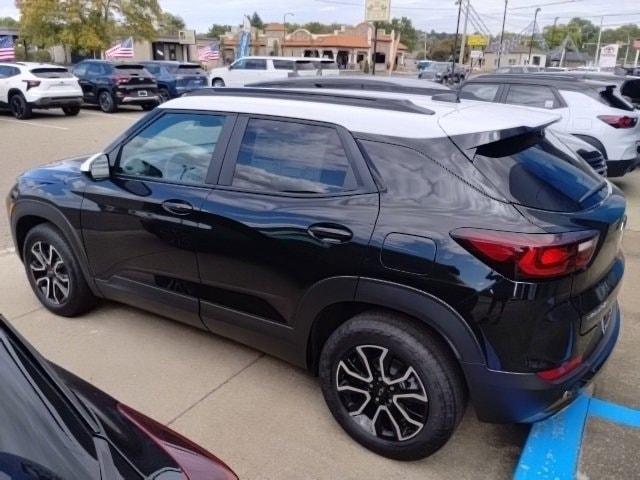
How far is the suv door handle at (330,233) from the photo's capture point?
8.47ft

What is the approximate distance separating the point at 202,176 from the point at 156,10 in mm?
34937

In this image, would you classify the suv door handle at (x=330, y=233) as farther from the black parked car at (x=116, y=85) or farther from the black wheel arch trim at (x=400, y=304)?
the black parked car at (x=116, y=85)

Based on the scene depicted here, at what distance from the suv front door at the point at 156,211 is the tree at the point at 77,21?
99.6 feet

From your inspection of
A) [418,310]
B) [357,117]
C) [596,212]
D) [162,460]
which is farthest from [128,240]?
[596,212]

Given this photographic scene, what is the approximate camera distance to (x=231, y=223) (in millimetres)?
2977

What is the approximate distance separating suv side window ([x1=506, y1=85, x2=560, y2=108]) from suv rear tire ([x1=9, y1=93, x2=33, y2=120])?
1355cm

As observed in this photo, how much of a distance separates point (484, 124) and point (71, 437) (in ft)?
7.06

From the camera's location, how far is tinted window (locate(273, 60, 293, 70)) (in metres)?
21.6

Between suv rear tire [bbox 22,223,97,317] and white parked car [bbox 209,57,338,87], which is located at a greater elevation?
white parked car [bbox 209,57,338,87]

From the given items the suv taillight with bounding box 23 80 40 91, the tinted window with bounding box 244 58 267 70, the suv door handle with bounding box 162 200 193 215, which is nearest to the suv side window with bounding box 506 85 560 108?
the suv door handle with bounding box 162 200 193 215

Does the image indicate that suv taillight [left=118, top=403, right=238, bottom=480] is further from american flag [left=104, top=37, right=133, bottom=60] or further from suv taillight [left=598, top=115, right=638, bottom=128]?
american flag [left=104, top=37, right=133, bottom=60]

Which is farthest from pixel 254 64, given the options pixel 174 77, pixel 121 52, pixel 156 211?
pixel 156 211

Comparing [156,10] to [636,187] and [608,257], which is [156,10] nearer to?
[636,187]

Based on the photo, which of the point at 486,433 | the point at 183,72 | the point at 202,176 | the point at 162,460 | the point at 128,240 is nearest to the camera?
the point at 162,460
